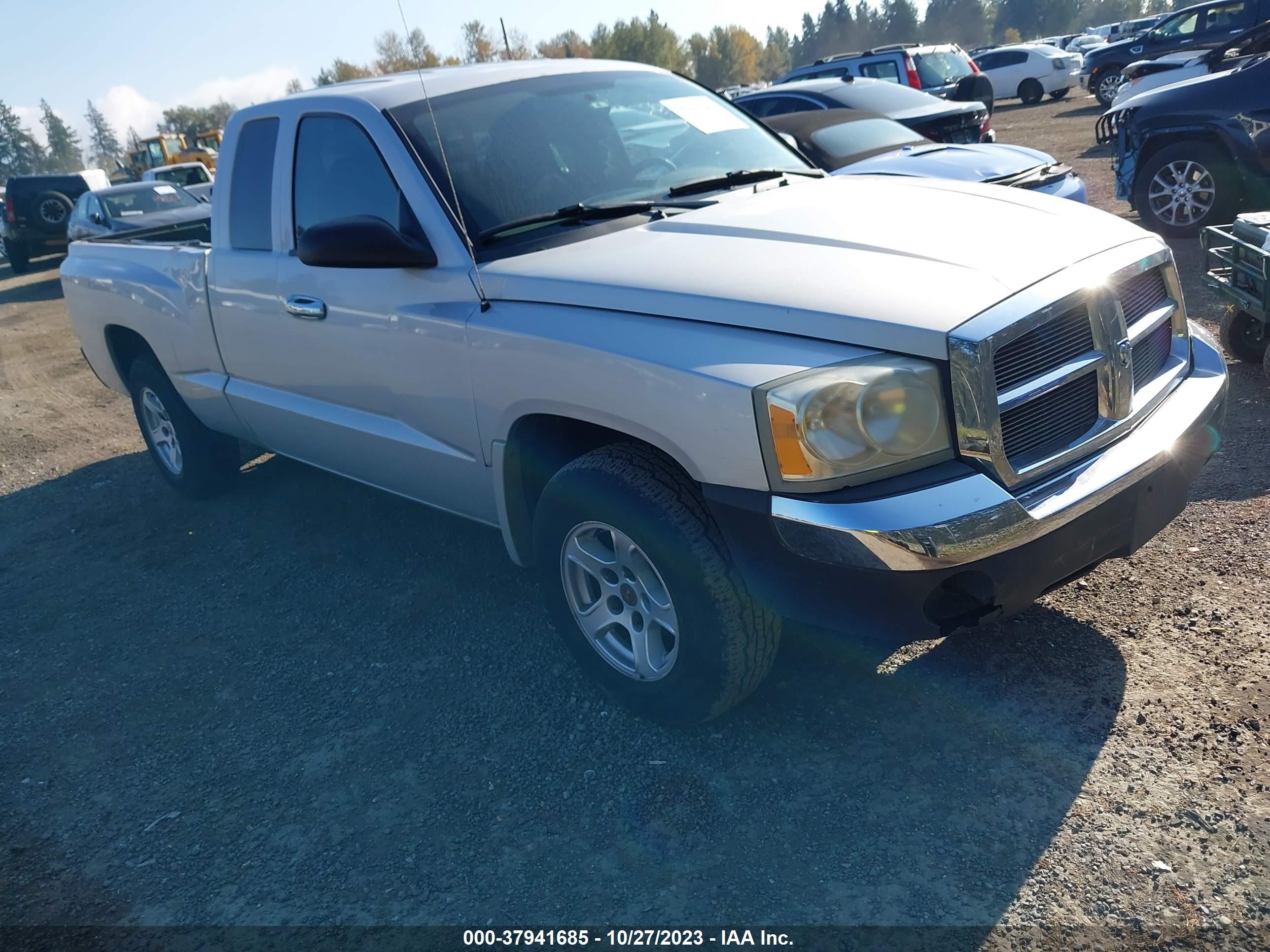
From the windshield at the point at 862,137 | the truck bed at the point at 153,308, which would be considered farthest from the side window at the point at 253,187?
the windshield at the point at 862,137

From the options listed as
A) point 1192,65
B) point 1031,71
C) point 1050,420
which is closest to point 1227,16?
point 1192,65

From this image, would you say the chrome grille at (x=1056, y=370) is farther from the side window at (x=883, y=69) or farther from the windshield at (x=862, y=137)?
the side window at (x=883, y=69)

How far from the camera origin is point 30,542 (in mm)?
5758

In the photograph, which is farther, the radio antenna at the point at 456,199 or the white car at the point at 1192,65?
the white car at the point at 1192,65

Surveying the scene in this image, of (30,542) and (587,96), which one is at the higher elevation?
(587,96)

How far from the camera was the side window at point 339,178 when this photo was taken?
364 cm

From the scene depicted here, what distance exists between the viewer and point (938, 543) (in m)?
2.42

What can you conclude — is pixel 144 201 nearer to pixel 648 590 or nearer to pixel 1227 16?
pixel 648 590

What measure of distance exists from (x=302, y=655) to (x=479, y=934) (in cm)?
180

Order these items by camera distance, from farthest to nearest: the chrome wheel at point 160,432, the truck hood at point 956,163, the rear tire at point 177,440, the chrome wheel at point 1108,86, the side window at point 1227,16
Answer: the chrome wheel at point 1108,86, the side window at point 1227,16, the truck hood at point 956,163, the chrome wheel at point 160,432, the rear tire at point 177,440

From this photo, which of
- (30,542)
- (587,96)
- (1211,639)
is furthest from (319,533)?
(1211,639)

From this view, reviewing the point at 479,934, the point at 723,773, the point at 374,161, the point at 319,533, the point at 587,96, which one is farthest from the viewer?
the point at 319,533

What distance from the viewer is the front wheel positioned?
2144cm

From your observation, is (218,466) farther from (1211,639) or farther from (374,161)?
(1211,639)
